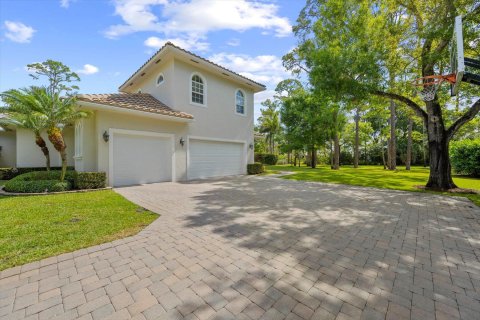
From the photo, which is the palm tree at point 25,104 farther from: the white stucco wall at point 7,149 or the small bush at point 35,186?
the white stucco wall at point 7,149

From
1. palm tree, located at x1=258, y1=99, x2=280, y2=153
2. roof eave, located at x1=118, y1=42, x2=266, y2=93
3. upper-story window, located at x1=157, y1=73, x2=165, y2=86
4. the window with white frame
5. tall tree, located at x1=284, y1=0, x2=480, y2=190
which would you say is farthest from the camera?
palm tree, located at x1=258, y1=99, x2=280, y2=153

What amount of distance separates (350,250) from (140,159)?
9.27m

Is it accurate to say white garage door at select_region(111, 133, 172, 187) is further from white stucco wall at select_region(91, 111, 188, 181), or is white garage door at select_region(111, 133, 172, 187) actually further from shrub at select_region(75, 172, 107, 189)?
shrub at select_region(75, 172, 107, 189)

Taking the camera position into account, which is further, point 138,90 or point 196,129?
point 138,90

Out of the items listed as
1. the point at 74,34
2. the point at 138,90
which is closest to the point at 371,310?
the point at 74,34

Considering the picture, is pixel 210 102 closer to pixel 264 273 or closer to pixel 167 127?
pixel 167 127

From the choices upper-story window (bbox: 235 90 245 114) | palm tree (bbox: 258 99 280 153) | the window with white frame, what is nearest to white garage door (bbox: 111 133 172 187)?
the window with white frame

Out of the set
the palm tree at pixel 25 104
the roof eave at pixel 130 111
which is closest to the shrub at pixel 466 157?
the roof eave at pixel 130 111

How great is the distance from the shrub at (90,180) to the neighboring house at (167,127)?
47 centimetres

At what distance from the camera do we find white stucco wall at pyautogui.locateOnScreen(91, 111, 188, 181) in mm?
8695

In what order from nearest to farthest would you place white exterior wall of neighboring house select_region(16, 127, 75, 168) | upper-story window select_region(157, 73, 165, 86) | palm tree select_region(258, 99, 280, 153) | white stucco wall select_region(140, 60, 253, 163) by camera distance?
white stucco wall select_region(140, 60, 253, 163), upper-story window select_region(157, 73, 165, 86), white exterior wall of neighboring house select_region(16, 127, 75, 168), palm tree select_region(258, 99, 280, 153)

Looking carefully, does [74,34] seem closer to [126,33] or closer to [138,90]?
[126,33]

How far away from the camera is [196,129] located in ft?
38.4

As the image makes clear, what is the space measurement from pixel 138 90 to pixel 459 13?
1616 centimetres
